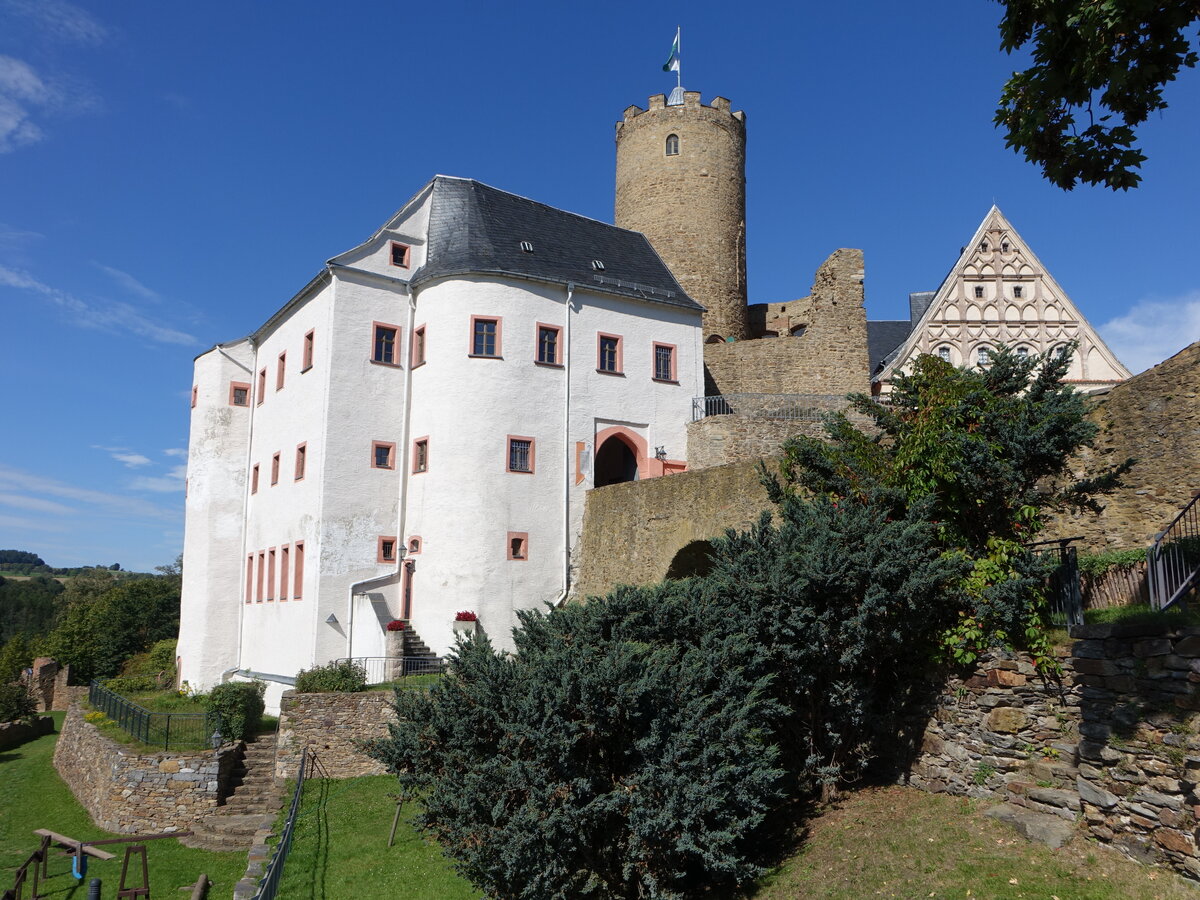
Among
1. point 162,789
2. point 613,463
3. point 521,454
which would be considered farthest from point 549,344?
point 162,789

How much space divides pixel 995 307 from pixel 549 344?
1565 cm

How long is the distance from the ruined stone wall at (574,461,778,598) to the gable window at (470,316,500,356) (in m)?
4.62

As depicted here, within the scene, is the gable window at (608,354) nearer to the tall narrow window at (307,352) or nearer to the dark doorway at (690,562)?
the dark doorway at (690,562)

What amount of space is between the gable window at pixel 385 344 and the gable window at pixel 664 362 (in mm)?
7486

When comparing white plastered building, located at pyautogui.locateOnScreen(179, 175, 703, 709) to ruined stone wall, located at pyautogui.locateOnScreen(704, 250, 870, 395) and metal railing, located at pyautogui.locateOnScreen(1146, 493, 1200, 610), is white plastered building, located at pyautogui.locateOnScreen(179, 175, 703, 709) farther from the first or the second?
metal railing, located at pyautogui.locateOnScreen(1146, 493, 1200, 610)

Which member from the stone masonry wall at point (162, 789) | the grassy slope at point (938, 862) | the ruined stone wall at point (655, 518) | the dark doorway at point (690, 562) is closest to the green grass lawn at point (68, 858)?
the stone masonry wall at point (162, 789)

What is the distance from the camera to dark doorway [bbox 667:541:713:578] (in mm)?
21531

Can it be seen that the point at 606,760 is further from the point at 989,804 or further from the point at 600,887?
the point at 989,804

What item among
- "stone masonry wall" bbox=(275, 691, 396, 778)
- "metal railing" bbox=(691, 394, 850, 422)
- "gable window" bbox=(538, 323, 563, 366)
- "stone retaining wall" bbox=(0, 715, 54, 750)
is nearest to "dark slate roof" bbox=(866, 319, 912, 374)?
"metal railing" bbox=(691, 394, 850, 422)

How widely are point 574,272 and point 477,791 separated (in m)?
20.4

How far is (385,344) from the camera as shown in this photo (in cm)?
2728

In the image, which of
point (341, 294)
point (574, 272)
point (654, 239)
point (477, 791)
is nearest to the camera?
point (477, 791)

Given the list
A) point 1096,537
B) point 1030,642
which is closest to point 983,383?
point 1030,642

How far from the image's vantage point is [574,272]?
29.0m
